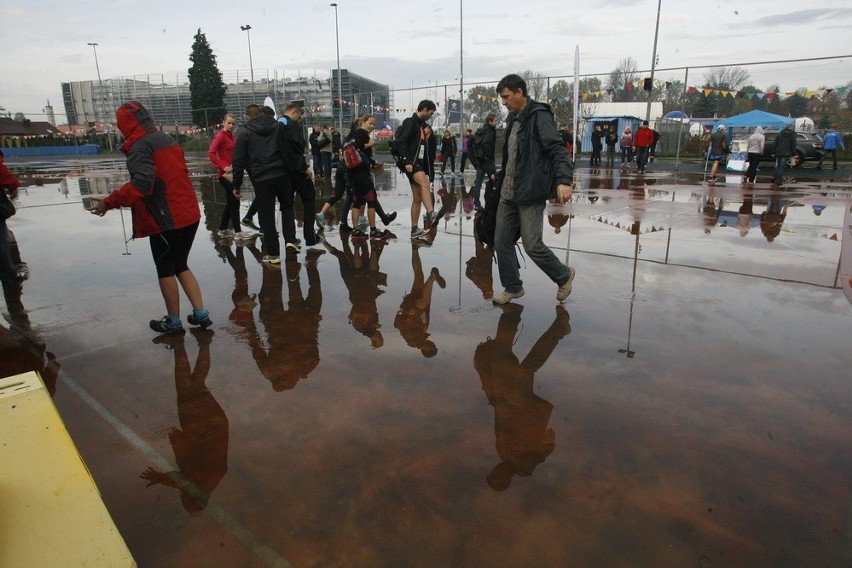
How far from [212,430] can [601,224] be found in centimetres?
741

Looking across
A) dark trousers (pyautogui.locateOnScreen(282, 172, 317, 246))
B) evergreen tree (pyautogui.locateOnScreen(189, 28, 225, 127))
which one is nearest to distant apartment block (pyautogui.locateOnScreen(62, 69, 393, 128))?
evergreen tree (pyautogui.locateOnScreen(189, 28, 225, 127))

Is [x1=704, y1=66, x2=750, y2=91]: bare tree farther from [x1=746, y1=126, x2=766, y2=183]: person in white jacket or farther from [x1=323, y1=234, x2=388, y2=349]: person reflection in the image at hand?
[x1=323, y1=234, x2=388, y2=349]: person reflection

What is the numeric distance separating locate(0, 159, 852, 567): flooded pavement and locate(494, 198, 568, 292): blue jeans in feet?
0.91

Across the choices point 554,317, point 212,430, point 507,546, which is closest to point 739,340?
point 554,317

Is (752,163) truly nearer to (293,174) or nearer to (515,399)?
(293,174)

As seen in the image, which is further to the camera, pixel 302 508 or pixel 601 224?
pixel 601 224

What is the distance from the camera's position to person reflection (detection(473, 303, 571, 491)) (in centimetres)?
278

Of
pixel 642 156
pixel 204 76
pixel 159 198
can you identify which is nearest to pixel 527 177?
pixel 159 198

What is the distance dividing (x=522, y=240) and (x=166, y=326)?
294 centimetres

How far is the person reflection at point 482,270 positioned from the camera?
5667mm

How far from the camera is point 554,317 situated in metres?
4.77

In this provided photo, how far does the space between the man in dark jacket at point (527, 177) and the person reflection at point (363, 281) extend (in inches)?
49.9

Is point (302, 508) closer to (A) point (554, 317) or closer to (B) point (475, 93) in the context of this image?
(A) point (554, 317)

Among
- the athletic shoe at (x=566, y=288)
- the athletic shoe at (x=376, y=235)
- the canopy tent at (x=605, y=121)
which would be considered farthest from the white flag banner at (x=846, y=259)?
the canopy tent at (x=605, y=121)
